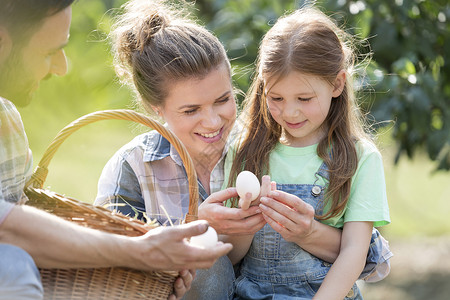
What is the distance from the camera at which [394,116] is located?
119 inches

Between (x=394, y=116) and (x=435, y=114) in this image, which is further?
(x=435, y=114)

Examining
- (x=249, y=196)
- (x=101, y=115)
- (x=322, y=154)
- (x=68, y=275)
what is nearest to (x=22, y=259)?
(x=68, y=275)

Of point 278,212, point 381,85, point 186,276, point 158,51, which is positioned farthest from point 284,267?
point 381,85

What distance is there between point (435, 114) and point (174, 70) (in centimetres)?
167

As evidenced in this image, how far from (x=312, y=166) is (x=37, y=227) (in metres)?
0.90

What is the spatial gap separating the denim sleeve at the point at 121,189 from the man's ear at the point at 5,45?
706 mm

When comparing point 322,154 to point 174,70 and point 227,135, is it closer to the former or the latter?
point 227,135

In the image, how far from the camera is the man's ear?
1564 millimetres

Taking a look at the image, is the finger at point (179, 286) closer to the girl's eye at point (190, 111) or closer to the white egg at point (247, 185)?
the white egg at point (247, 185)

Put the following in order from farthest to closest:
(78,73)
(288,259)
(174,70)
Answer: (78,73), (174,70), (288,259)

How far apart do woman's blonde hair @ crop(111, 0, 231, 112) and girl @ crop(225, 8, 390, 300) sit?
0.20 meters

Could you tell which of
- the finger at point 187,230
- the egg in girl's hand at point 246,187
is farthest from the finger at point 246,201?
the finger at point 187,230

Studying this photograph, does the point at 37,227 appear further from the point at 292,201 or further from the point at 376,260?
the point at 376,260

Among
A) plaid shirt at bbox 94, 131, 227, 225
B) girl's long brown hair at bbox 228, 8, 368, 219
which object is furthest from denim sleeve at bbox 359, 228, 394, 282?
plaid shirt at bbox 94, 131, 227, 225
